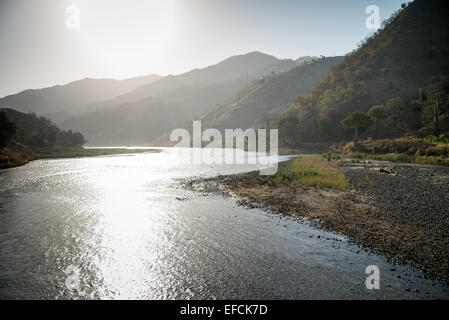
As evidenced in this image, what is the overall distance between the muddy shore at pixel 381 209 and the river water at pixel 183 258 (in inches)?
49.3

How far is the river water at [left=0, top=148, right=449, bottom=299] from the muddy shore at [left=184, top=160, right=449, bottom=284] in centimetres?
125

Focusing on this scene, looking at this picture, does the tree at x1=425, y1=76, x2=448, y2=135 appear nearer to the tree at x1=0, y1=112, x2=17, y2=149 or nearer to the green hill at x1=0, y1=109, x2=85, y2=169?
the green hill at x1=0, y1=109, x2=85, y2=169

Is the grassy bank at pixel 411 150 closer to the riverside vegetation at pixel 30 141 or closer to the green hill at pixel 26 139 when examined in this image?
the green hill at pixel 26 139

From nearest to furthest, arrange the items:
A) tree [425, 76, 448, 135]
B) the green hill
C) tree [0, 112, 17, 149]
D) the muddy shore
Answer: the muddy shore → tree [0, 112, 17, 149] → tree [425, 76, 448, 135] → the green hill

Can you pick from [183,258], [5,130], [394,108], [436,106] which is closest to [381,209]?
[183,258]

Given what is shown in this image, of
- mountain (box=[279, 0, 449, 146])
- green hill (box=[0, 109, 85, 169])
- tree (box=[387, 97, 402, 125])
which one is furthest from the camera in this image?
mountain (box=[279, 0, 449, 146])

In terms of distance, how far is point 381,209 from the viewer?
746 inches

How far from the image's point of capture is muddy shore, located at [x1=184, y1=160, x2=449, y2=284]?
1211cm

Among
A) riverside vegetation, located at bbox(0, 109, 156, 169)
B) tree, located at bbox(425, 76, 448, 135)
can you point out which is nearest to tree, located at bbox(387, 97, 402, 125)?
tree, located at bbox(425, 76, 448, 135)

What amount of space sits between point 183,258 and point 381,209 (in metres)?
16.3

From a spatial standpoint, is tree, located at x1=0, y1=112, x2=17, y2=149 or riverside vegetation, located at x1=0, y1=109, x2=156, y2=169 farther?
riverside vegetation, located at x1=0, y1=109, x2=156, y2=169

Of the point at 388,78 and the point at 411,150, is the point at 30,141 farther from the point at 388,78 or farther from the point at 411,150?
the point at 388,78

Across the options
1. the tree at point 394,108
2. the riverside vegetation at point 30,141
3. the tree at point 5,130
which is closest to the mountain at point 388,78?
the tree at point 394,108

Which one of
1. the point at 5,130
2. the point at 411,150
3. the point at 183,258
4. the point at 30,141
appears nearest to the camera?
the point at 183,258
